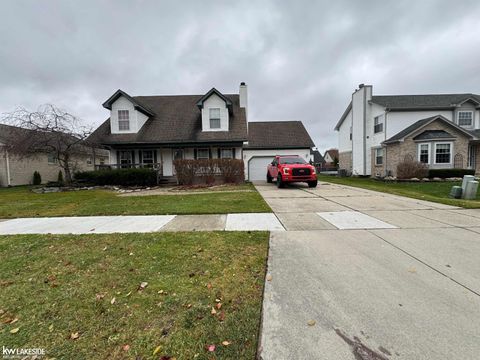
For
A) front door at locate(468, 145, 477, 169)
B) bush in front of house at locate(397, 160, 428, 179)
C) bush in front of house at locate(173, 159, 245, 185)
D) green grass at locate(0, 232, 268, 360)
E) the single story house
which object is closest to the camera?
green grass at locate(0, 232, 268, 360)

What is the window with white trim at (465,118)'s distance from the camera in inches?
793

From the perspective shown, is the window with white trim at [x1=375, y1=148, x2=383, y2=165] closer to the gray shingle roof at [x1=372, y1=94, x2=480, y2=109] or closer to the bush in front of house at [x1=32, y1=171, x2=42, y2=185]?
the gray shingle roof at [x1=372, y1=94, x2=480, y2=109]

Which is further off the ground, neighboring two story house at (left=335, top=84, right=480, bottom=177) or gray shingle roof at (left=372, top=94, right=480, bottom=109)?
gray shingle roof at (left=372, top=94, right=480, bottom=109)

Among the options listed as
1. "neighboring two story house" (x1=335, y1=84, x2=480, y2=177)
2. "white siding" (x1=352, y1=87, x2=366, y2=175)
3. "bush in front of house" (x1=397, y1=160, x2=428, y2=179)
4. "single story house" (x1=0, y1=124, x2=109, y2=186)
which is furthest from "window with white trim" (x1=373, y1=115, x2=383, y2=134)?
"single story house" (x1=0, y1=124, x2=109, y2=186)

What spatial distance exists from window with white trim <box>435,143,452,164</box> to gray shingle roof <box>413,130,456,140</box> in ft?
1.99

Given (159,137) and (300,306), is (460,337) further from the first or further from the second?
(159,137)

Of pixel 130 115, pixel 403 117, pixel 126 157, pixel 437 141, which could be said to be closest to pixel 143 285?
pixel 126 157

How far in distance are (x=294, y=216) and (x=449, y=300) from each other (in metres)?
3.79

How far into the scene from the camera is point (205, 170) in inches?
560

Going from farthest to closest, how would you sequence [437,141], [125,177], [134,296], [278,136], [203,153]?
1. [278,136]
2. [203,153]
3. [437,141]
4. [125,177]
5. [134,296]

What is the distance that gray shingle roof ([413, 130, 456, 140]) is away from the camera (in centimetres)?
1762

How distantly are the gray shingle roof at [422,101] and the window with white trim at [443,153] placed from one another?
13.5 feet

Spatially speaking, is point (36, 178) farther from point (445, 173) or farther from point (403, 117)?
point (445, 173)

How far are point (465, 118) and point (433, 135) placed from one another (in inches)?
220
